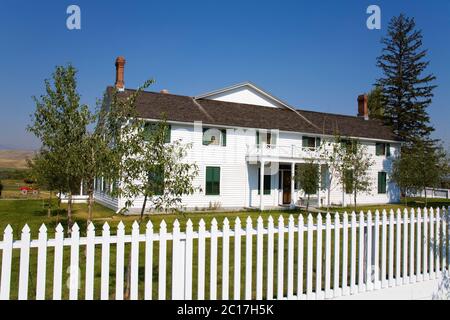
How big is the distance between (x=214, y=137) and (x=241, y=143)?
199 centimetres

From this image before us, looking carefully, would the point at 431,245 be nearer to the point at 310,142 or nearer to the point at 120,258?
the point at 120,258

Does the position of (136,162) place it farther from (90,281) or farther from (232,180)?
(232,180)

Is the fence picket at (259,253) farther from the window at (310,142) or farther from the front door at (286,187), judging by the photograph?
the window at (310,142)

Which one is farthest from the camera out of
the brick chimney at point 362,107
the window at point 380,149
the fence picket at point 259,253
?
the brick chimney at point 362,107

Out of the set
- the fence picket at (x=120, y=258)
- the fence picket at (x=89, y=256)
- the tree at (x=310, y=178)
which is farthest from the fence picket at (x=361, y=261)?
the tree at (x=310, y=178)

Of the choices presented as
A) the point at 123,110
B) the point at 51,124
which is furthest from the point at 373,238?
the point at 51,124

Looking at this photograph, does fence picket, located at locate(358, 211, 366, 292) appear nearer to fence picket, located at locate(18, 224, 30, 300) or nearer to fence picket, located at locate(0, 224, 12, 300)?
fence picket, located at locate(18, 224, 30, 300)

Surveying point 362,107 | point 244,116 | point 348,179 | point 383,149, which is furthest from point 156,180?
point 362,107

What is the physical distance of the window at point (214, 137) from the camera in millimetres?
21648

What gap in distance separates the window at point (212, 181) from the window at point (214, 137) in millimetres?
1623

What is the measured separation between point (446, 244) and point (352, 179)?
13026mm

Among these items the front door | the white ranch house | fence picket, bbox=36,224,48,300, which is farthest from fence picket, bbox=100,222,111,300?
the front door

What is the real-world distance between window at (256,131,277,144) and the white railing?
55 cm

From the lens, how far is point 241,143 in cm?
2272
